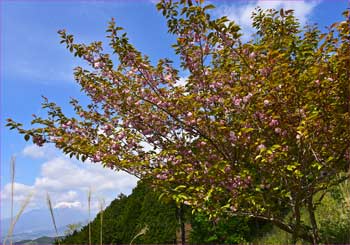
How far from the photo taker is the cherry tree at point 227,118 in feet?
16.9

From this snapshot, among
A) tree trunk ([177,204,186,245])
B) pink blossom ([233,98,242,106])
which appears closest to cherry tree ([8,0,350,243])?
pink blossom ([233,98,242,106])

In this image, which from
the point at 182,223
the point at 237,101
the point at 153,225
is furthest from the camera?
the point at 153,225

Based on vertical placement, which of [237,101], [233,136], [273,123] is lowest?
[233,136]

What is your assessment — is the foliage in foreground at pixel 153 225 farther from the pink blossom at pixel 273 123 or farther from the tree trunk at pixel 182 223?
the pink blossom at pixel 273 123

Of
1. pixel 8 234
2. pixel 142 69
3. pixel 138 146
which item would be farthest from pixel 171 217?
pixel 8 234

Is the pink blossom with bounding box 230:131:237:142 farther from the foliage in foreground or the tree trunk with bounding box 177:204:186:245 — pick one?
the tree trunk with bounding box 177:204:186:245

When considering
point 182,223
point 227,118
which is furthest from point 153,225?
point 227,118

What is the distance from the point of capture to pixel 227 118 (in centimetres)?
588

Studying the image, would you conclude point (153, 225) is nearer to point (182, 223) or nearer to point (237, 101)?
point (182, 223)

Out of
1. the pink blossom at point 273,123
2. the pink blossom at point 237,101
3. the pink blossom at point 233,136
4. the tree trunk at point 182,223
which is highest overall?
the pink blossom at point 237,101

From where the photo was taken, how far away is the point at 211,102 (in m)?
5.59

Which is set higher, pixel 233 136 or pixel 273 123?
pixel 273 123

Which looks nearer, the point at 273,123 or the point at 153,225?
the point at 273,123

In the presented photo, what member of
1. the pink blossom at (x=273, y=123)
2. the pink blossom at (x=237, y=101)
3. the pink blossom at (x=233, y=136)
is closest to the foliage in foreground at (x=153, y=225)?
the pink blossom at (x=233, y=136)
